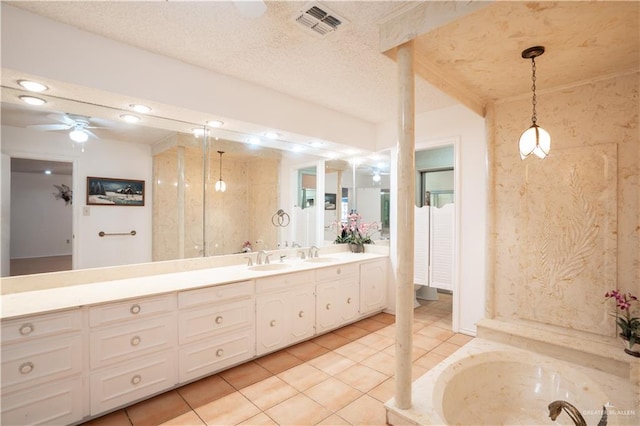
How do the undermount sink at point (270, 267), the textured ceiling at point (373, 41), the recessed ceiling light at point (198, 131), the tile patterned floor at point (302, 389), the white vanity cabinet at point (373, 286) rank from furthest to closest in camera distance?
the white vanity cabinet at point (373, 286) < the undermount sink at point (270, 267) < the recessed ceiling light at point (198, 131) < the tile patterned floor at point (302, 389) < the textured ceiling at point (373, 41)

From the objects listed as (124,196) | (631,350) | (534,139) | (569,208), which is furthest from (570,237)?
(124,196)

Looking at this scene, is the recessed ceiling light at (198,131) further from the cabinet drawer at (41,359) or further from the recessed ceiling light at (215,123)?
the cabinet drawer at (41,359)

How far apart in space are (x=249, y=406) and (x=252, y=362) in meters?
0.63

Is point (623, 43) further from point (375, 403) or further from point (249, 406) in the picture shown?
point (249, 406)

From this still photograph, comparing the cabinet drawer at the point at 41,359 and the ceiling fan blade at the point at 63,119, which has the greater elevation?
the ceiling fan blade at the point at 63,119

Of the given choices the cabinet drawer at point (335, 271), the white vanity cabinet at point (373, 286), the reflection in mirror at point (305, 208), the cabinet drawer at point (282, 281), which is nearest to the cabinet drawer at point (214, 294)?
the cabinet drawer at point (282, 281)

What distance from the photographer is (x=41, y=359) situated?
177cm

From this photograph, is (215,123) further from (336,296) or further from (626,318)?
(626,318)

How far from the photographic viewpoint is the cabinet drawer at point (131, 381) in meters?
1.95

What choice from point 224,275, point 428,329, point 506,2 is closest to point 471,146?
point 506,2

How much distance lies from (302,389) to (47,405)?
1645 millimetres

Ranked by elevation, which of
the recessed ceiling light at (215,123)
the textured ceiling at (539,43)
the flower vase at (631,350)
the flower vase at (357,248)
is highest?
the textured ceiling at (539,43)

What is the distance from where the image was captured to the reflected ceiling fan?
90.2 inches

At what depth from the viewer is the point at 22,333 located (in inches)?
67.6
